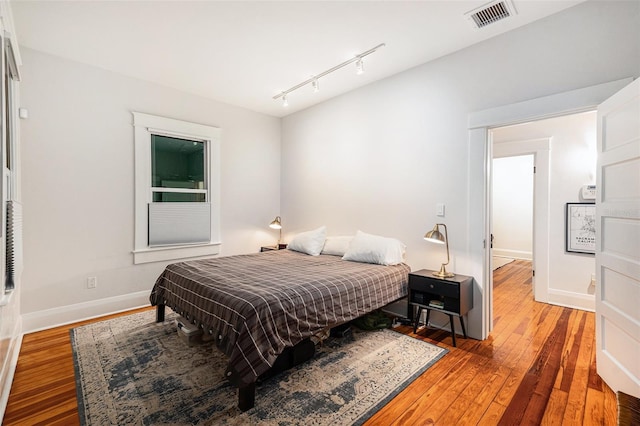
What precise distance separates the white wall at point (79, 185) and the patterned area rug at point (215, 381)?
2.15 feet

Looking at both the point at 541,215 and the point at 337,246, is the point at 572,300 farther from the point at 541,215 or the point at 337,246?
the point at 337,246

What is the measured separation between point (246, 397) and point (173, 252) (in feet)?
8.74

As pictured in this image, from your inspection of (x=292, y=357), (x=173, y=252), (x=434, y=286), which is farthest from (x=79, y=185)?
(x=434, y=286)

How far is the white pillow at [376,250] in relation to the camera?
3.14 meters

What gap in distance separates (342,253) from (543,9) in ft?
9.60

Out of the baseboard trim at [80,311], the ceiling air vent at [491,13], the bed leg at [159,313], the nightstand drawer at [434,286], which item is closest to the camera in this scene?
the ceiling air vent at [491,13]

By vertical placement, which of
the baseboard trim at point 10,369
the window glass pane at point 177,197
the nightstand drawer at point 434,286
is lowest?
the baseboard trim at point 10,369

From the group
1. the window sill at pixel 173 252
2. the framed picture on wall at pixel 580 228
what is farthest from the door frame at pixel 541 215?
the window sill at pixel 173 252

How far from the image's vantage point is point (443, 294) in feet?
8.73

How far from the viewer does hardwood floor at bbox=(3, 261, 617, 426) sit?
174 cm

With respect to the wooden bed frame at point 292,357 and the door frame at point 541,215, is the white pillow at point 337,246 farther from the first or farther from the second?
the door frame at point 541,215

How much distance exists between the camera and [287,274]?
267cm

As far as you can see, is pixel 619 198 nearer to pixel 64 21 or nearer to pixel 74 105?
pixel 64 21

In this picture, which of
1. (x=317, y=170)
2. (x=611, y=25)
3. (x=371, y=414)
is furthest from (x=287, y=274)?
(x=611, y=25)
